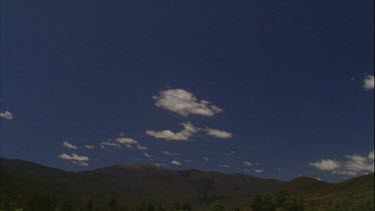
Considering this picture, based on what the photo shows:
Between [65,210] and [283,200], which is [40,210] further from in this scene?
[283,200]

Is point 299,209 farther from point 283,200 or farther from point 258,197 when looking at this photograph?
point 258,197

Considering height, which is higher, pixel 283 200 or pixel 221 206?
pixel 283 200

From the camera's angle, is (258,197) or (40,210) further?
(258,197)

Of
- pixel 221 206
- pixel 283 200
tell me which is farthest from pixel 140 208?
pixel 221 206

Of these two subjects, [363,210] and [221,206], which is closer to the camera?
[221,206]

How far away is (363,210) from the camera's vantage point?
17012cm

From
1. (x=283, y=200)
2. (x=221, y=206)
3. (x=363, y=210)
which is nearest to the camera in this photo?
(x=221, y=206)

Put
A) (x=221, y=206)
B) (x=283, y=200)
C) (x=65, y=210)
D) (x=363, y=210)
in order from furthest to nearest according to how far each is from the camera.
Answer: (x=283, y=200) < (x=65, y=210) < (x=363, y=210) < (x=221, y=206)

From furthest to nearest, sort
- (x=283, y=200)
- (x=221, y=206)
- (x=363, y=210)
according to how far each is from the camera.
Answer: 1. (x=283, y=200)
2. (x=363, y=210)
3. (x=221, y=206)

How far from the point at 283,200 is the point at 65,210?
10991 centimetres

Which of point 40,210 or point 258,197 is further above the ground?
point 258,197

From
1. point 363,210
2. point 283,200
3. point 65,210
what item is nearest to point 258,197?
point 283,200

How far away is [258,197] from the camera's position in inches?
7667

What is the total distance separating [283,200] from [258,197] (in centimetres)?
1473
